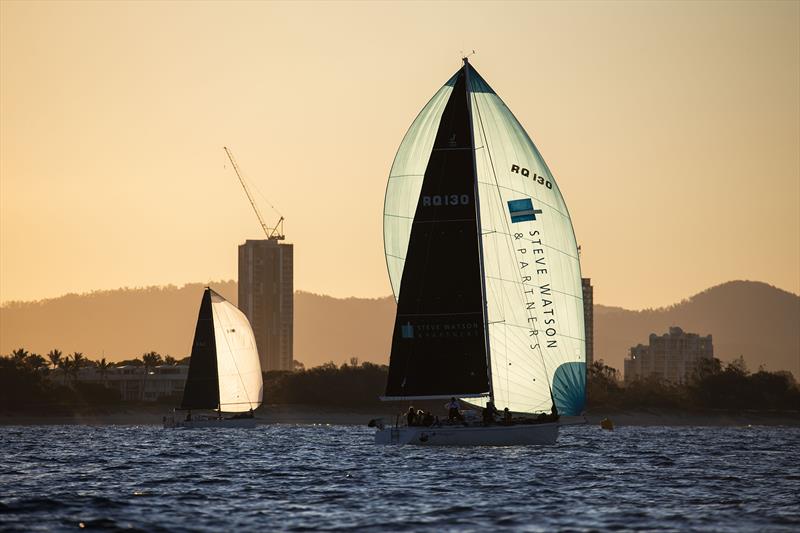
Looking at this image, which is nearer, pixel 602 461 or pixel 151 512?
pixel 151 512

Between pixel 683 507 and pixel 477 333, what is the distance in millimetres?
29757

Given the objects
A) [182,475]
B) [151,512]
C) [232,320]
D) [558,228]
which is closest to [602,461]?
[558,228]

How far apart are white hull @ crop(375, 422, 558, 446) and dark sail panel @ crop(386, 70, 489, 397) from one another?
306 centimetres

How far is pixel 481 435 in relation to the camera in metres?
75.1

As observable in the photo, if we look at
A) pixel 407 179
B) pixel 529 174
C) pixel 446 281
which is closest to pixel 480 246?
pixel 446 281

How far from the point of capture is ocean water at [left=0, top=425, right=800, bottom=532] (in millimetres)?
44750

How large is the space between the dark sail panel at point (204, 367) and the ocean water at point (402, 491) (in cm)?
5880

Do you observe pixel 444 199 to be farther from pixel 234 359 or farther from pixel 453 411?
pixel 234 359

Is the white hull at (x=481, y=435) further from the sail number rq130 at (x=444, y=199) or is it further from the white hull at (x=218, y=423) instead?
the white hull at (x=218, y=423)

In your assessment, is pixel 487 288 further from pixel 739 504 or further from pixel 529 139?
pixel 739 504

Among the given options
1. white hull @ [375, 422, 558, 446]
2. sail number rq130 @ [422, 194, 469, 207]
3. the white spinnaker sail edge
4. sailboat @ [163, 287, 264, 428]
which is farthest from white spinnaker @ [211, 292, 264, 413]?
white hull @ [375, 422, 558, 446]

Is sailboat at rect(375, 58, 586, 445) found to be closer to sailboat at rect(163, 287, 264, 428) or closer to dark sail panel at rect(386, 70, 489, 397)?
dark sail panel at rect(386, 70, 489, 397)

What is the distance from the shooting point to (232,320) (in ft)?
480

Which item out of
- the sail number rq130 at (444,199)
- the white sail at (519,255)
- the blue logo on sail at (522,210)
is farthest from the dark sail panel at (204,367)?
the blue logo on sail at (522,210)
